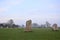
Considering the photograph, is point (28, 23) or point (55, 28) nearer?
point (28, 23)

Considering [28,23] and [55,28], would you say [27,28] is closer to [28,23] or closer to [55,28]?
[28,23]

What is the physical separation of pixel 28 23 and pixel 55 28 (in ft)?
21.5

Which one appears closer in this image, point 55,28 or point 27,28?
point 27,28

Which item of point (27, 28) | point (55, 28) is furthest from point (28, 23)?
point (55, 28)

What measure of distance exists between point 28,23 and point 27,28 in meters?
0.86

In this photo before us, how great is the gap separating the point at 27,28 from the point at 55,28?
22.8 feet

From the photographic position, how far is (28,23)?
2217cm

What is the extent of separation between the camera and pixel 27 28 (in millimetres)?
21688
